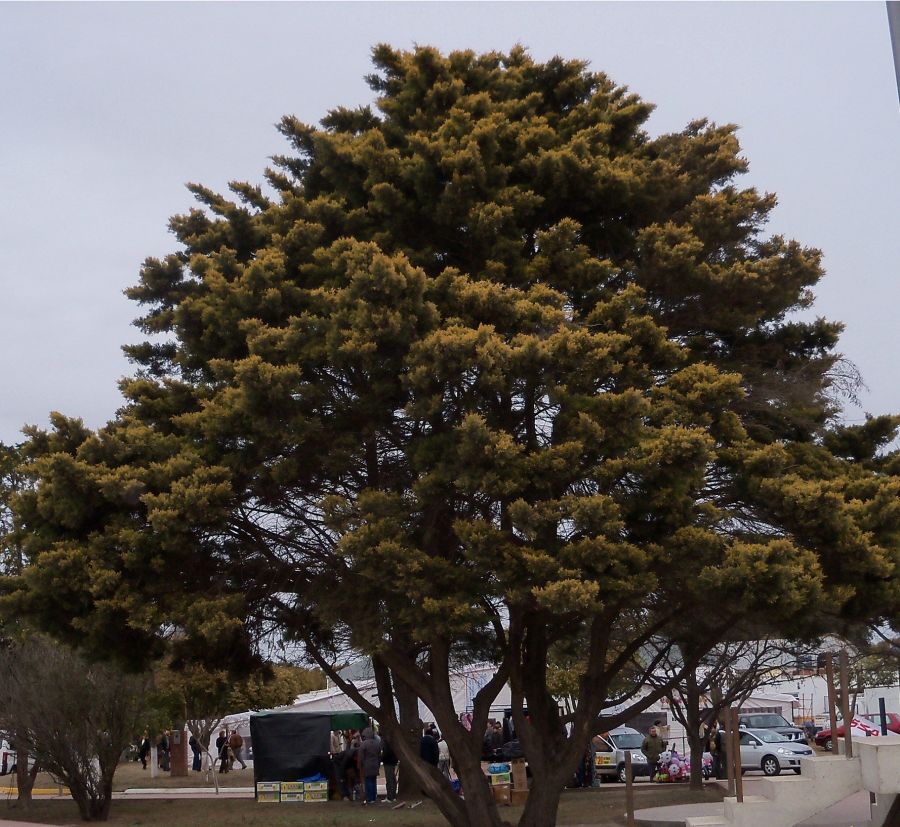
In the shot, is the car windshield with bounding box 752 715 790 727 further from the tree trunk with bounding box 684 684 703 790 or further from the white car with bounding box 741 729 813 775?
the tree trunk with bounding box 684 684 703 790

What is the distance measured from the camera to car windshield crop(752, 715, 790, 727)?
136ft

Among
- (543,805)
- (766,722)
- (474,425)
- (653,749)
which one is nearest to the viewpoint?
(474,425)

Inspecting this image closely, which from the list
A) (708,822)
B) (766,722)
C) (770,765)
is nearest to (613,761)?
(770,765)

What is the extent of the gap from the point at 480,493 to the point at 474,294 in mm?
2605

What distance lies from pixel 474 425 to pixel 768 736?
85.9ft

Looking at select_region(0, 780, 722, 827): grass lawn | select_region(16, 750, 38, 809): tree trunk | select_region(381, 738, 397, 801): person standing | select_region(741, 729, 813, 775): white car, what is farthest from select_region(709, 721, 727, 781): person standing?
select_region(16, 750, 38, 809): tree trunk

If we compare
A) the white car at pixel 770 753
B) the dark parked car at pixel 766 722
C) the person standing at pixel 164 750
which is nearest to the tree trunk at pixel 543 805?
the white car at pixel 770 753

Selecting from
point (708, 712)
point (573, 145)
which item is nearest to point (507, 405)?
point (573, 145)

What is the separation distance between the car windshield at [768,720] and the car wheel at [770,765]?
24.6 feet

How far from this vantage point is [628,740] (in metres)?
37.4

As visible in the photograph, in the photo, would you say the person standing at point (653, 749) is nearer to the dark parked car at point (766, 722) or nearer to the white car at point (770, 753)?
the white car at point (770, 753)

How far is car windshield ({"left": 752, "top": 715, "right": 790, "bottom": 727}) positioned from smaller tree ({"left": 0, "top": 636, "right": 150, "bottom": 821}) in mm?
25681

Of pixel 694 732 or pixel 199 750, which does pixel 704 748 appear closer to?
pixel 694 732

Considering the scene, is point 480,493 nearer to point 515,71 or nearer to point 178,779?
point 515,71
